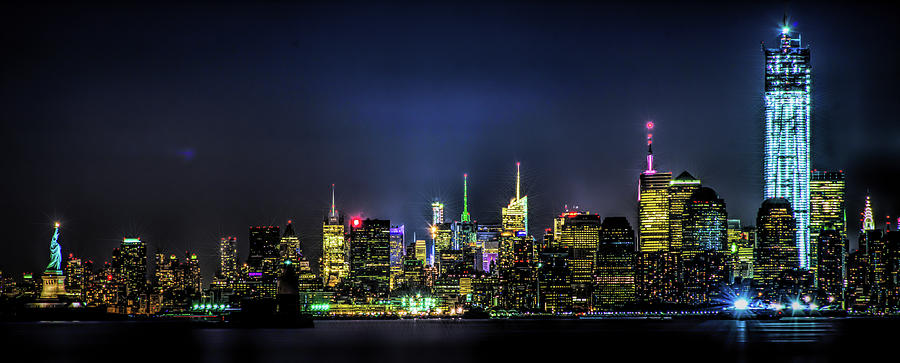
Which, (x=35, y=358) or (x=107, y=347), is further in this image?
(x=107, y=347)

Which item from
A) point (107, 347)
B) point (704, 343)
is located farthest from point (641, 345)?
point (107, 347)

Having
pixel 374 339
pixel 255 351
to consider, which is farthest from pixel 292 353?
pixel 374 339

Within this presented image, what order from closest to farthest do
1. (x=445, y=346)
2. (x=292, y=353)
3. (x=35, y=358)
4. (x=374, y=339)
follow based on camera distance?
1. (x=35, y=358)
2. (x=292, y=353)
3. (x=445, y=346)
4. (x=374, y=339)

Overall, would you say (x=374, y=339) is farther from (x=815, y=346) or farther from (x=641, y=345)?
(x=815, y=346)

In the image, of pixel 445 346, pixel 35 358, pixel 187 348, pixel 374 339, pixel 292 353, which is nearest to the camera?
pixel 35 358

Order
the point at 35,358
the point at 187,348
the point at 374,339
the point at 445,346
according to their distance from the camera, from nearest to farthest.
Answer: the point at 35,358, the point at 187,348, the point at 445,346, the point at 374,339

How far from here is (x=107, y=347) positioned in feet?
409

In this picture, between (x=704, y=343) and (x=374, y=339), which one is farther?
(x=374, y=339)

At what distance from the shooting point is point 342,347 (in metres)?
127

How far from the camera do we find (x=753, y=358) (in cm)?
10650

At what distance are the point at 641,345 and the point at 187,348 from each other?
51.6 meters

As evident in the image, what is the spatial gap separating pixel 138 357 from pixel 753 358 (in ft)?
189

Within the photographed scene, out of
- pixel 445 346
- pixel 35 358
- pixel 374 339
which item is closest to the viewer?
pixel 35 358

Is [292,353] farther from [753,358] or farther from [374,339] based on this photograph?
[753,358]
